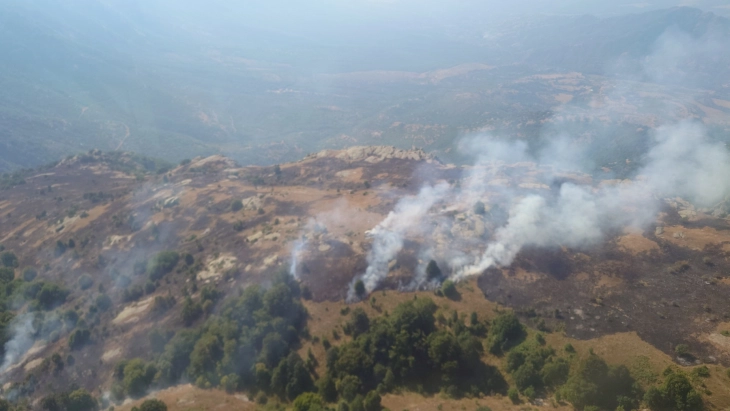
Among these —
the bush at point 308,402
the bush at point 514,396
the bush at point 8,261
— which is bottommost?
the bush at point 8,261

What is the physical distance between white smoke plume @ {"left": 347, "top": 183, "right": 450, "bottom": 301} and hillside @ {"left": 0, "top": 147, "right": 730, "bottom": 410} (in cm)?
35

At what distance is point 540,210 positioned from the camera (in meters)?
63.8

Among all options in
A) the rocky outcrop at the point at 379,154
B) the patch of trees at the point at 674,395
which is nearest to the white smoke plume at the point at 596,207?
the patch of trees at the point at 674,395

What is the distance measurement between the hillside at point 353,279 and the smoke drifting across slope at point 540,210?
0.61 metres

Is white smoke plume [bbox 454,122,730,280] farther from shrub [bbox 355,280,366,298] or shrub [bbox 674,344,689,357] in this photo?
shrub [bbox 674,344,689,357]

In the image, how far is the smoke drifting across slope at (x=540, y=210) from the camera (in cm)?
5612

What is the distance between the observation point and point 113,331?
5616 centimetres

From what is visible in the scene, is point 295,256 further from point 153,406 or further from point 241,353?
point 153,406

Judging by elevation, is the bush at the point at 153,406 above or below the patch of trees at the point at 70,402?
above

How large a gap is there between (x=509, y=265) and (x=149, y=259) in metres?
62.7

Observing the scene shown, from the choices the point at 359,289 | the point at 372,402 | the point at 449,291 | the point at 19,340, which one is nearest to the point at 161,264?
the point at 19,340

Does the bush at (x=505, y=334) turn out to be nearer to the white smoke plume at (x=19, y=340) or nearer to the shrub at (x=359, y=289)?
the shrub at (x=359, y=289)

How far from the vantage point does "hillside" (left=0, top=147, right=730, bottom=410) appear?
40500mm

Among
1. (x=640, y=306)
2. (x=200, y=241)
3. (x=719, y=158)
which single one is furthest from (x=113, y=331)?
(x=719, y=158)
